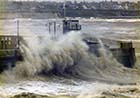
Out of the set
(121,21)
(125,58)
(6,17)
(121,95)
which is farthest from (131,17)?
(6,17)

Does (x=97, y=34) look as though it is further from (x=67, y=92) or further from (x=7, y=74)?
(x=7, y=74)

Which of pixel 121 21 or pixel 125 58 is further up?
pixel 121 21

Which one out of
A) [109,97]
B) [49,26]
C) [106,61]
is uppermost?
[49,26]

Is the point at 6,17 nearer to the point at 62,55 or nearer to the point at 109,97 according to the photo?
the point at 62,55
